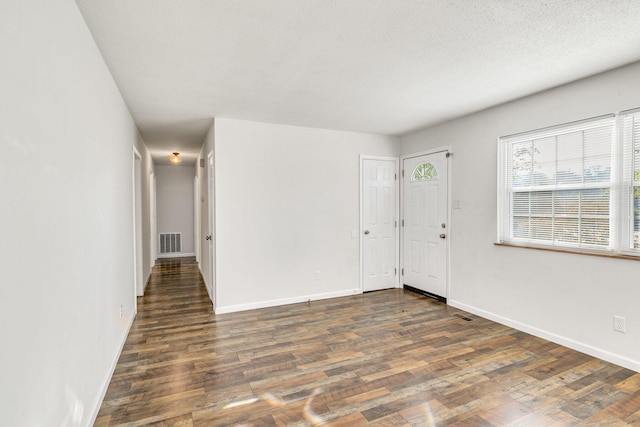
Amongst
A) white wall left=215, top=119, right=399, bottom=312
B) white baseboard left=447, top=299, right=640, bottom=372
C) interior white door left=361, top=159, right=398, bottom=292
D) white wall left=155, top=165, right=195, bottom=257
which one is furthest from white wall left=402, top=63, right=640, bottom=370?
white wall left=155, top=165, right=195, bottom=257

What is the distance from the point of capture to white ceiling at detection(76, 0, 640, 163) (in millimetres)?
1886

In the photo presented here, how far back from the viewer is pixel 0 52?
105 cm

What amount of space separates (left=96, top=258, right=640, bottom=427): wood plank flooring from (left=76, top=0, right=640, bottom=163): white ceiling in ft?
8.06

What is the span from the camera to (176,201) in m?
8.74

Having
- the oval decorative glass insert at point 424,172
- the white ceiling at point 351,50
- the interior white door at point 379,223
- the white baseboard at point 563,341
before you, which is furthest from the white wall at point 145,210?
Answer: the white baseboard at point 563,341

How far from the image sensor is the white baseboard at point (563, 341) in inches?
105

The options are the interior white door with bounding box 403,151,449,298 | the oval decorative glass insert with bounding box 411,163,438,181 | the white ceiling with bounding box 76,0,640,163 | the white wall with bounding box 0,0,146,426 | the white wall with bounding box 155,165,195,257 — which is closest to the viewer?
the white wall with bounding box 0,0,146,426

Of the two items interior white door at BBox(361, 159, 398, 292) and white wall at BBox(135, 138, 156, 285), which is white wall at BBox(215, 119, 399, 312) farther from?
white wall at BBox(135, 138, 156, 285)

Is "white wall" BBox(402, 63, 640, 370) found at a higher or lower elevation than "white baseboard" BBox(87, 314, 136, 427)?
higher

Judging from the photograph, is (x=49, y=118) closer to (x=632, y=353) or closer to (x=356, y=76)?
(x=356, y=76)

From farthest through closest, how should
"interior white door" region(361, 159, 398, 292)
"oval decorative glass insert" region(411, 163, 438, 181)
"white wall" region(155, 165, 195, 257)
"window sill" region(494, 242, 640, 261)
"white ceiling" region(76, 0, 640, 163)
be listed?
"white wall" region(155, 165, 195, 257) < "interior white door" region(361, 159, 398, 292) < "oval decorative glass insert" region(411, 163, 438, 181) < "window sill" region(494, 242, 640, 261) < "white ceiling" region(76, 0, 640, 163)

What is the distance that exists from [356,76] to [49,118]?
7.21 ft

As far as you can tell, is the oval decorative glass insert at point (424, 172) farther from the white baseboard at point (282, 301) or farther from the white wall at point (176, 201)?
the white wall at point (176, 201)

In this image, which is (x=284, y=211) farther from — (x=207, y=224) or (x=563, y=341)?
(x=563, y=341)
